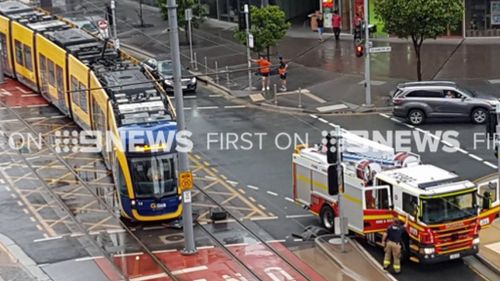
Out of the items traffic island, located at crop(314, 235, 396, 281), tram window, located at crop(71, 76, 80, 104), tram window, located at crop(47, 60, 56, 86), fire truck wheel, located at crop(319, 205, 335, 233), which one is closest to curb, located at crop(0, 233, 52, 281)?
traffic island, located at crop(314, 235, 396, 281)

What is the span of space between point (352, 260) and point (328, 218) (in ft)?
8.03

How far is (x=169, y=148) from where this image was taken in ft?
97.8

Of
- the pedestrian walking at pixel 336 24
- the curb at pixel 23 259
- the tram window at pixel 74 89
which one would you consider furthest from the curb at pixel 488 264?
the pedestrian walking at pixel 336 24

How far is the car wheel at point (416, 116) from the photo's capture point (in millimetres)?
40625

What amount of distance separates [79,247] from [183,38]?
118 ft

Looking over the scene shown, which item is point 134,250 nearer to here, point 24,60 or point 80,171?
point 80,171

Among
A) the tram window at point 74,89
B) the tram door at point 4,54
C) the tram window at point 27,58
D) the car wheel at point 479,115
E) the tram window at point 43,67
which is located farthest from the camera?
the tram door at point 4,54

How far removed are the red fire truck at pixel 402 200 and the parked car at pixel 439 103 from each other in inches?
406

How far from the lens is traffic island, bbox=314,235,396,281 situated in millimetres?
25766

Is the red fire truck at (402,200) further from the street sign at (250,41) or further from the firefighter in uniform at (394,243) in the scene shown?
the street sign at (250,41)

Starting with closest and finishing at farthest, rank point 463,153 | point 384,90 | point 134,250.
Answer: point 134,250 → point 463,153 → point 384,90

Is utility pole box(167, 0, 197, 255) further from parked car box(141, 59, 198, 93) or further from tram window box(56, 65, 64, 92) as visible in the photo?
parked car box(141, 59, 198, 93)

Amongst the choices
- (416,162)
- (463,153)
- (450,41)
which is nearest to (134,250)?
(416,162)

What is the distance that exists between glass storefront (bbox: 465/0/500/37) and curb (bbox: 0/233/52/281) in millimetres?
36121
